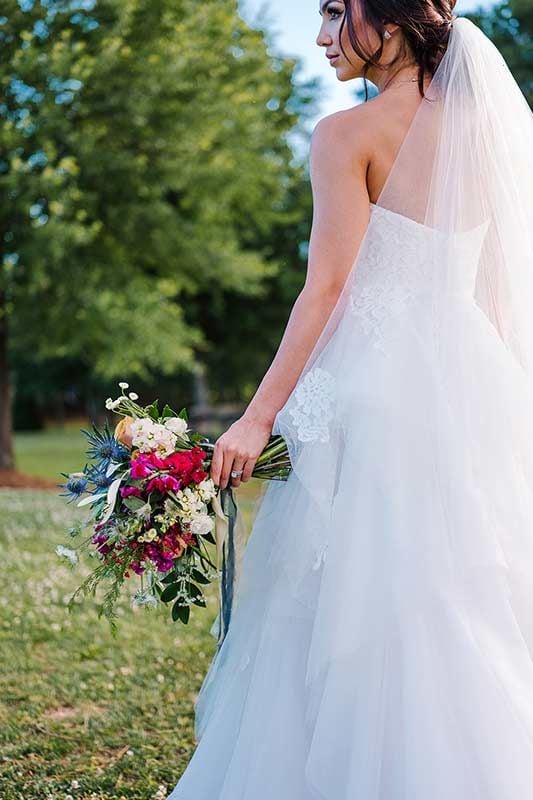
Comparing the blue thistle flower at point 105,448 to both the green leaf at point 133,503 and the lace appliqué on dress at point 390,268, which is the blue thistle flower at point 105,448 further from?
the lace appliqué on dress at point 390,268

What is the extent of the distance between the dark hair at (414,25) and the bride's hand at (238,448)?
1.11 m

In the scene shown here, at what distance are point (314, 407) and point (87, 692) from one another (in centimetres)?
297

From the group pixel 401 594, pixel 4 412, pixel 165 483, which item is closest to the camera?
pixel 401 594

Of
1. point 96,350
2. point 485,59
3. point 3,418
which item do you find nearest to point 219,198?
point 96,350

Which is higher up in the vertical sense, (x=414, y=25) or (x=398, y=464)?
(x=414, y=25)

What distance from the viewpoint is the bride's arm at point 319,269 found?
2.50 metres

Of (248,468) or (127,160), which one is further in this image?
(127,160)

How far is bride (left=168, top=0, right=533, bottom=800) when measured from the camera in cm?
223

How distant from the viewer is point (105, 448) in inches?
102

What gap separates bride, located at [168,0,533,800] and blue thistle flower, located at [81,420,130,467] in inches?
11.3

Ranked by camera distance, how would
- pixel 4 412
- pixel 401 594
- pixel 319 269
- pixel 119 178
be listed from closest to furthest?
pixel 401 594
pixel 319 269
pixel 119 178
pixel 4 412

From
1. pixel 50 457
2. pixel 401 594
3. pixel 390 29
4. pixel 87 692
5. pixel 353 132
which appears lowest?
pixel 87 692

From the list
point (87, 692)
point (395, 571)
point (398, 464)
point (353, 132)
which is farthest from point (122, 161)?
point (395, 571)

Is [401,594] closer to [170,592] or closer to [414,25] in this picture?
[170,592]
